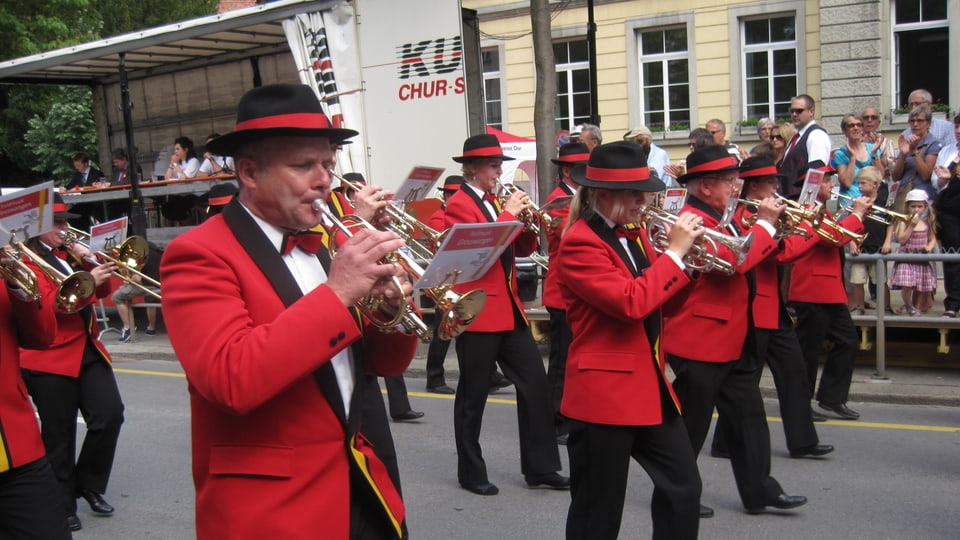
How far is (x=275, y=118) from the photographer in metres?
2.68

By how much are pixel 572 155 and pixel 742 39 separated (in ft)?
42.5

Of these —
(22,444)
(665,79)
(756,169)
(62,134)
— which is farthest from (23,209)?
(62,134)

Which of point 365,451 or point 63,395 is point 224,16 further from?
point 365,451

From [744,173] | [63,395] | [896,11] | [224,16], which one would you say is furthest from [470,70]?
[896,11]

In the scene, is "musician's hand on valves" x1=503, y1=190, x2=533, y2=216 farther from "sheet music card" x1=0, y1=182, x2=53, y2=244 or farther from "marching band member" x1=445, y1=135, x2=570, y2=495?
"sheet music card" x1=0, y1=182, x2=53, y2=244

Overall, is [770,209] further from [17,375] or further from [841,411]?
[17,375]

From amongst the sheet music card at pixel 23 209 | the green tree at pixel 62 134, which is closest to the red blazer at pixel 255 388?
the sheet music card at pixel 23 209

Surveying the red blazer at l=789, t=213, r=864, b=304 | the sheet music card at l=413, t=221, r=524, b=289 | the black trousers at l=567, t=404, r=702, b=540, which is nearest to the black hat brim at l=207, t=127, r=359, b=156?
the sheet music card at l=413, t=221, r=524, b=289

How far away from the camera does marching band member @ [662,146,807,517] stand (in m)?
5.47

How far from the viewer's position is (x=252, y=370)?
242cm

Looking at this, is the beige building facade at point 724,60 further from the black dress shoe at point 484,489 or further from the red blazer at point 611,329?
the red blazer at point 611,329

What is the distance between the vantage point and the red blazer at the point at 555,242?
726 cm

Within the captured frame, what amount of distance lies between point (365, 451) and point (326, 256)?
1.92 ft

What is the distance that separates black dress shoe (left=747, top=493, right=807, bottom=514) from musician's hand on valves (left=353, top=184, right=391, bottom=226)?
2820 mm
